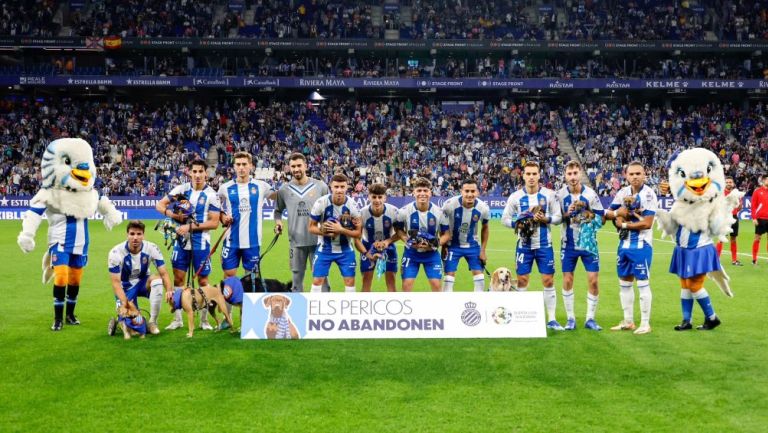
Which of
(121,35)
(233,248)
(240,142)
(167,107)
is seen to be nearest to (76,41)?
(121,35)

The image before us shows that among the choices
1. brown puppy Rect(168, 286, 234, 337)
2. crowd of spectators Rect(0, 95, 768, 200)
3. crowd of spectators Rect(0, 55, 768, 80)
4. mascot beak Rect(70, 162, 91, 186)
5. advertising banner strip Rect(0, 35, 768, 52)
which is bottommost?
brown puppy Rect(168, 286, 234, 337)

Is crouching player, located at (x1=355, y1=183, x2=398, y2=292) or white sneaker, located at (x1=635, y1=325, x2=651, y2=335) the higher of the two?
crouching player, located at (x1=355, y1=183, x2=398, y2=292)

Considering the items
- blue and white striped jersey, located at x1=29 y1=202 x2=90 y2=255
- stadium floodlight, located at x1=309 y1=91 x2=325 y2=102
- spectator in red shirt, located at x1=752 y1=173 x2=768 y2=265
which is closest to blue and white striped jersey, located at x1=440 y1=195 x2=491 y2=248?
blue and white striped jersey, located at x1=29 y1=202 x2=90 y2=255

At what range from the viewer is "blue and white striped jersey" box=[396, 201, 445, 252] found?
943 centimetres

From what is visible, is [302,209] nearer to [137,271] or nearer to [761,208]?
[137,271]

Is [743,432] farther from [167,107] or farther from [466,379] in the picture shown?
[167,107]

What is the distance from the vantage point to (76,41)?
137 ft

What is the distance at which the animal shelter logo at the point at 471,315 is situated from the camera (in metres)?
8.49

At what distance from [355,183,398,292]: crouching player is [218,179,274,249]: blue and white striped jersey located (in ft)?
4.88

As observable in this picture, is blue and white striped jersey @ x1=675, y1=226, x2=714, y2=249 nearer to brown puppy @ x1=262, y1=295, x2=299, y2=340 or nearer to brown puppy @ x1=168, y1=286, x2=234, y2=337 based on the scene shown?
brown puppy @ x1=262, y1=295, x2=299, y2=340

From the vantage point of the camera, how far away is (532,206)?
9.38 metres

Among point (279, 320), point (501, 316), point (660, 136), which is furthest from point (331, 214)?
point (660, 136)

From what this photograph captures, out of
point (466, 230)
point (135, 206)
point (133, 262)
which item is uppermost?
point (135, 206)

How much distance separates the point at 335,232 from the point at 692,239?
184 inches
